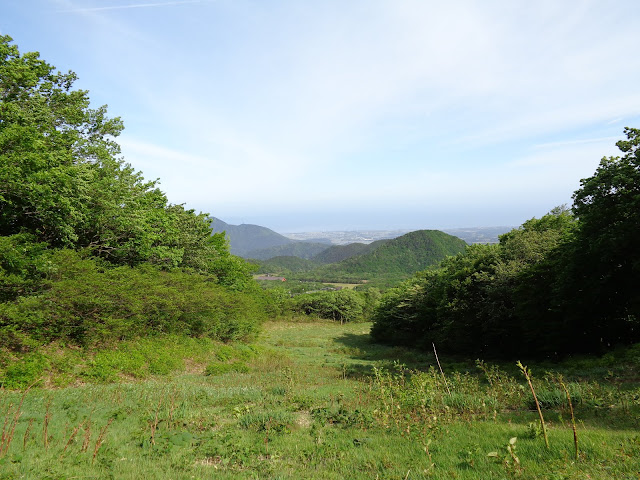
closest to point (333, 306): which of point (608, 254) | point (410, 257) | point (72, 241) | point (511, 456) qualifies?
point (72, 241)

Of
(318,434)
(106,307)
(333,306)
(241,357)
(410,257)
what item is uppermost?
(106,307)

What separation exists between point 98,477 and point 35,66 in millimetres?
21079

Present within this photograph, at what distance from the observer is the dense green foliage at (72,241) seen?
11273 mm

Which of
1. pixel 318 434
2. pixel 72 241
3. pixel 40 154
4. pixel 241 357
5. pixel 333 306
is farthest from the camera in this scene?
pixel 333 306

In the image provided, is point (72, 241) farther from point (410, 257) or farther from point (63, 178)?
point (410, 257)

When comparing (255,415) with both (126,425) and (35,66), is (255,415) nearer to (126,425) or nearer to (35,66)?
(126,425)

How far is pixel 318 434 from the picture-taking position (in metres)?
6.42

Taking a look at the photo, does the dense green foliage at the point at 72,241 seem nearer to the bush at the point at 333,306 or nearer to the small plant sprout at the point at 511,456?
the small plant sprout at the point at 511,456

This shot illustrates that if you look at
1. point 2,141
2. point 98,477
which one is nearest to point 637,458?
point 98,477

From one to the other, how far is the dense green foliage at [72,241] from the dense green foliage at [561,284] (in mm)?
17824

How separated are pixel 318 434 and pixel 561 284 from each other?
53.9 ft

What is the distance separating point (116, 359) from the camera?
42.1 ft

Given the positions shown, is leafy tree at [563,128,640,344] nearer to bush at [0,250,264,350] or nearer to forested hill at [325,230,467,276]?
bush at [0,250,264,350]

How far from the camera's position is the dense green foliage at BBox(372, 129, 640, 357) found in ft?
46.3
